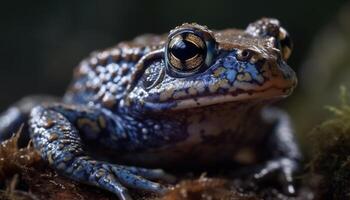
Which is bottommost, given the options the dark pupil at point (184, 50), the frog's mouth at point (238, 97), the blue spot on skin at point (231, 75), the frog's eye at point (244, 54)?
the frog's mouth at point (238, 97)

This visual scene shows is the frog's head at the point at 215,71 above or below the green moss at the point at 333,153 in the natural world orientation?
above

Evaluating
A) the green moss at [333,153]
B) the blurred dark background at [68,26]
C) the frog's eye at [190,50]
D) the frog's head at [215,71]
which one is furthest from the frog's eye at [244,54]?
the blurred dark background at [68,26]

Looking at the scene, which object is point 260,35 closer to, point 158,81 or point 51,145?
point 158,81

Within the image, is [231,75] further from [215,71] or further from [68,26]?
[68,26]

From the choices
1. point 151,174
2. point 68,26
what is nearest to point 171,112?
point 151,174

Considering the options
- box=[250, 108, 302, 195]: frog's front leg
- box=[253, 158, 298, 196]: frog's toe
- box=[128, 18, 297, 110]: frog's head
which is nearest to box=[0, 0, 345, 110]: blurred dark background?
box=[250, 108, 302, 195]: frog's front leg

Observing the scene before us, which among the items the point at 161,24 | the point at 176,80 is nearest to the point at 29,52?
the point at 161,24

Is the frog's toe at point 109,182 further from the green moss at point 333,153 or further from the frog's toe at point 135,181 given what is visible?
the green moss at point 333,153
